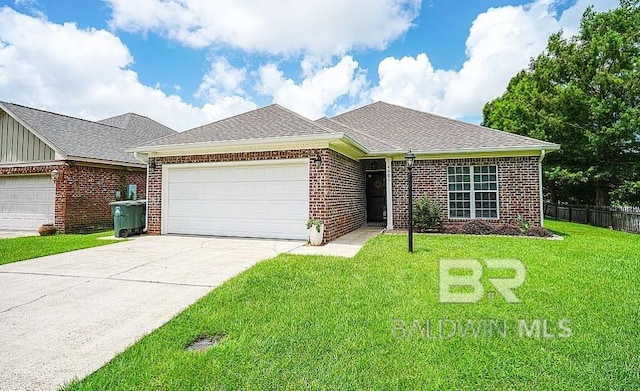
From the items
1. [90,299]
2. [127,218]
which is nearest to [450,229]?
[90,299]

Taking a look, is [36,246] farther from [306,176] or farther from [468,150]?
[468,150]

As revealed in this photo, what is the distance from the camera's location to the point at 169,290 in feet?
16.0

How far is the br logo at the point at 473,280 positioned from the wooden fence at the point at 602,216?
1050 centimetres

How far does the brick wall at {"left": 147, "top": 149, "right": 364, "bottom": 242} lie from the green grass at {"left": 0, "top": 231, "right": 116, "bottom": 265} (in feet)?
6.53

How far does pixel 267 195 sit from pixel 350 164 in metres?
3.11

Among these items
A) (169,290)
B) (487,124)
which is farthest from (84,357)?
(487,124)

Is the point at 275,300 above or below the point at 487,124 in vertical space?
below

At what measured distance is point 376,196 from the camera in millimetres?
13797

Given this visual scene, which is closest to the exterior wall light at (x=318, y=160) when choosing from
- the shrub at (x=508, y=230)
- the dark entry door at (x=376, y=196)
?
the dark entry door at (x=376, y=196)

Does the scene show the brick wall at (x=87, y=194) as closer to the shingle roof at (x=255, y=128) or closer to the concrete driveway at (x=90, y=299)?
the shingle roof at (x=255, y=128)

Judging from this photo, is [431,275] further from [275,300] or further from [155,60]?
[155,60]

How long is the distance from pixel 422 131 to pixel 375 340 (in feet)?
37.2

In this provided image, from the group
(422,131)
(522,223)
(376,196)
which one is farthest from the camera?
(376,196)

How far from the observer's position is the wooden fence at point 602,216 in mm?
13016
